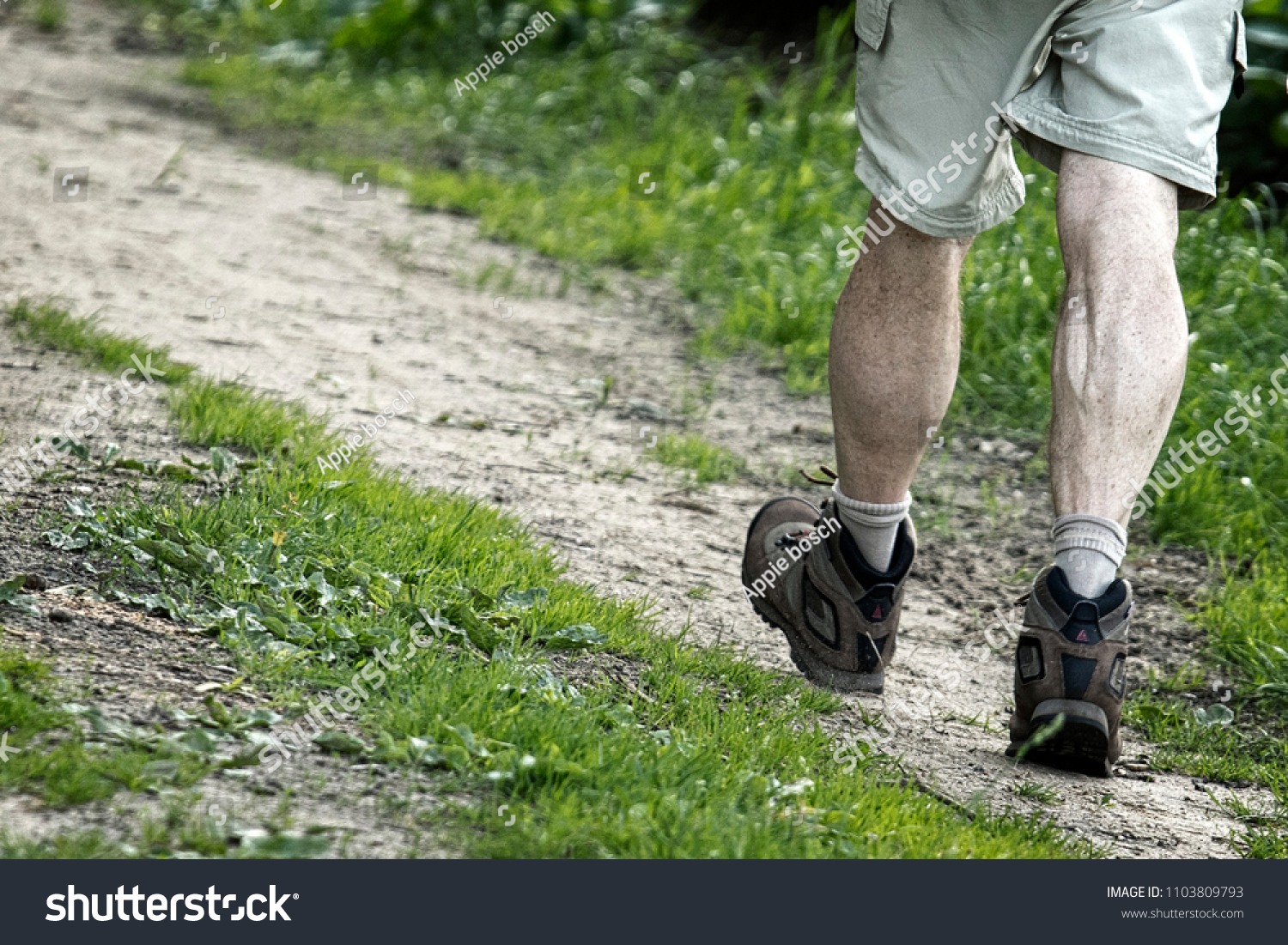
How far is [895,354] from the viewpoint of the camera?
2.47 meters

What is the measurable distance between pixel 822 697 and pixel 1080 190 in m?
1.00

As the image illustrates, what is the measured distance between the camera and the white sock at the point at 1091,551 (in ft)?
6.96

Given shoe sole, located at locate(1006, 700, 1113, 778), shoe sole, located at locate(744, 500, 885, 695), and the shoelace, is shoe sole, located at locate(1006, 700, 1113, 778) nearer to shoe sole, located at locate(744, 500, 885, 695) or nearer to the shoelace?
shoe sole, located at locate(744, 500, 885, 695)

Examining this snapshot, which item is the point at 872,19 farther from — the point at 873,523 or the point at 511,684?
the point at 511,684

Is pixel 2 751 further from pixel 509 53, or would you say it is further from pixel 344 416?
pixel 509 53

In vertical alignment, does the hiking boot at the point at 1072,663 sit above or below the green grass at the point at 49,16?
above

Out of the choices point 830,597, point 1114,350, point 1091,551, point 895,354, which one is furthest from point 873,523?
point 1114,350

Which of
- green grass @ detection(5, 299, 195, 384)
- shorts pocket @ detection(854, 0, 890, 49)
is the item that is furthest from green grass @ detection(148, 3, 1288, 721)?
green grass @ detection(5, 299, 195, 384)

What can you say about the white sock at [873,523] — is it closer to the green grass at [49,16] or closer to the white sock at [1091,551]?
the white sock at [1091,551]

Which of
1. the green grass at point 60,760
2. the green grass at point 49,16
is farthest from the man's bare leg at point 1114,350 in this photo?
the green grass at point 49,16

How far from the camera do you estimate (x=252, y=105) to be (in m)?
7.17

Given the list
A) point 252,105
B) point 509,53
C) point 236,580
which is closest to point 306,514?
point 236,580

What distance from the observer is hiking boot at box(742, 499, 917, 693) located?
8.50 ft

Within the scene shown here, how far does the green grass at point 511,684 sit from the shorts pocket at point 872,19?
1142 millimetres
